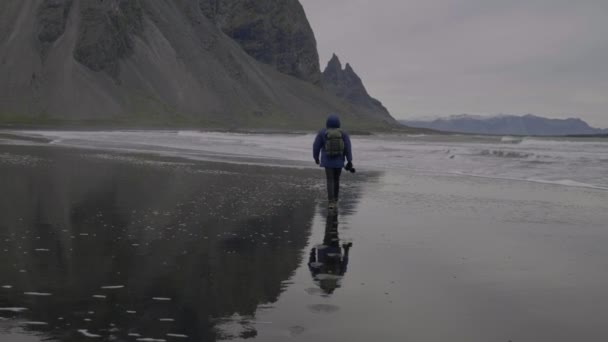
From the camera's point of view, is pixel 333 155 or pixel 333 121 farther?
pixel 333 121

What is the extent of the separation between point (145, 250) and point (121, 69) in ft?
473

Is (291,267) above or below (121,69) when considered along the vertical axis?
below

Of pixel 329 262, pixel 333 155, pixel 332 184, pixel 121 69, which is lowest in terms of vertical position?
pixel 329 262

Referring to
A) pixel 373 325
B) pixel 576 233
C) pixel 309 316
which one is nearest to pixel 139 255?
pixel 309 316

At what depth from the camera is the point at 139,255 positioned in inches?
341

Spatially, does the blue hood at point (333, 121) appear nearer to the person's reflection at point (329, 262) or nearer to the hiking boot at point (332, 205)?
the hiking boot at point (332, 205)

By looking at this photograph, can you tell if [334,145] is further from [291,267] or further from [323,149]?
[291,267]

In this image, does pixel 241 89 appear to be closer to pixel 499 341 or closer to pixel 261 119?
pixel 261 119

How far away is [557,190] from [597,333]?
15.0 meters

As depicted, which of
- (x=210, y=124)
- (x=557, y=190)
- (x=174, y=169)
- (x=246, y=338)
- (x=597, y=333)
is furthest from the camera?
(x=210, y=124)

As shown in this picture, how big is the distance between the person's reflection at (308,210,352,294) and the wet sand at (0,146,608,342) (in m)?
0.03

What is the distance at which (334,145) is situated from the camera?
568 inches

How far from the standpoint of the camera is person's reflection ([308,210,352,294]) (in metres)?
7.68

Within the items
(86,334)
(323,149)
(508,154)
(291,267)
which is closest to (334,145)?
(323,149)
